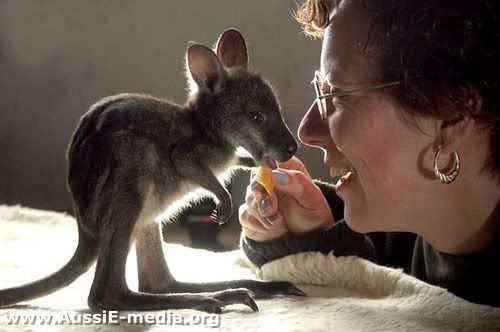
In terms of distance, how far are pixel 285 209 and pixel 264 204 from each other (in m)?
0.05

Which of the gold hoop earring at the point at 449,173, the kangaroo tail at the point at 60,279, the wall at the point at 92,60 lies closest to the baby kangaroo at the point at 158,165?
the kangaroo tail at the point at 60,279

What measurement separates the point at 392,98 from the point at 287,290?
343mm

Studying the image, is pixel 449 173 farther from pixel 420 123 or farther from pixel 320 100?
pixel 320 100

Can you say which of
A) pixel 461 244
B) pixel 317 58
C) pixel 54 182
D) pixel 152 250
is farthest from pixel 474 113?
pixel 54 182

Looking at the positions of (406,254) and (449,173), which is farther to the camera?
Result: (406,254)

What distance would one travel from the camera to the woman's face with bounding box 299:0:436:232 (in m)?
1.02

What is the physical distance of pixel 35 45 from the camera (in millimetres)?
2484

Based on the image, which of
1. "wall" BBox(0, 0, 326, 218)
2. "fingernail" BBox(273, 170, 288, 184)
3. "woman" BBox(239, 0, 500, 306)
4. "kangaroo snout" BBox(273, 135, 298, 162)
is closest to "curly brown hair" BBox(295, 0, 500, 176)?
"woman" BBox(239, 0, 500, 306)

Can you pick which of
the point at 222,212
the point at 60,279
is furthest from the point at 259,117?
the point at 60,279

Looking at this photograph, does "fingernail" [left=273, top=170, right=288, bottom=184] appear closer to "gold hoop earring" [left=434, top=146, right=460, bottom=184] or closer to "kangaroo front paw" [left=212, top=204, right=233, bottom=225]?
"kangaroo front paw" [left=212, top=204, right=233, bottom=225]

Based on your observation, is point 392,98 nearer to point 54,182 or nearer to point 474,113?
point 474,113

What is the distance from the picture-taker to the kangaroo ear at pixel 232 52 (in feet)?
4.11

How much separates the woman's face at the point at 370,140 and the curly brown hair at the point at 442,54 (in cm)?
3

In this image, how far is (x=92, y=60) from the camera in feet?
8.09
